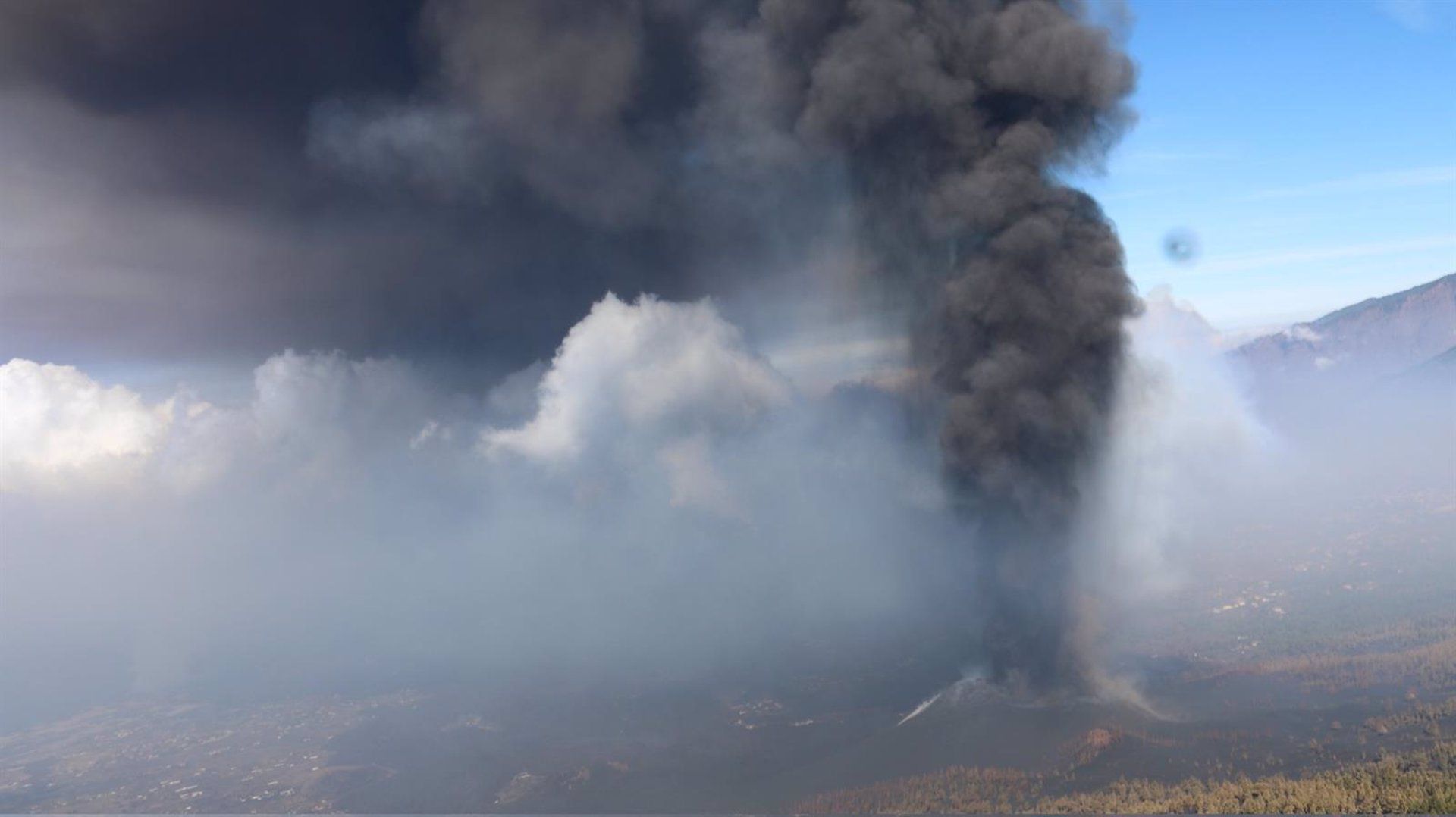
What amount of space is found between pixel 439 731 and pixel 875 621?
158 feet

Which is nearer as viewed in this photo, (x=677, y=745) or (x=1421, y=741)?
(x=1421, y=741)

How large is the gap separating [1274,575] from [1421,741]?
68212mm

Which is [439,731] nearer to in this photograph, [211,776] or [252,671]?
[211,776]

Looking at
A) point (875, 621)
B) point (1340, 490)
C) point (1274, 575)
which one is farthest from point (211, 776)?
point (1340, 490)

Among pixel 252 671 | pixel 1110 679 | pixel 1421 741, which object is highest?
pixel 252 671

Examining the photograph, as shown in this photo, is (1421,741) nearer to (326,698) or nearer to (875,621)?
(875,621)

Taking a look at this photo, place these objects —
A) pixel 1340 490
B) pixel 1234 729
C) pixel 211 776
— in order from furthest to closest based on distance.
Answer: pixel 1340 490 < pixel 211 776 < pixel 1234 729

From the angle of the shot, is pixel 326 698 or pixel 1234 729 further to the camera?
pixel 326 698

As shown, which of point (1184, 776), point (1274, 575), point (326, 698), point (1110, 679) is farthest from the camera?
point (1274, 575)

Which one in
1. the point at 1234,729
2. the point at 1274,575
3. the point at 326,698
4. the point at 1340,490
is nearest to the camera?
the point at 1234,729

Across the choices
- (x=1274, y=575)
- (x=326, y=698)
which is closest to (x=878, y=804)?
(x=326, y=698)

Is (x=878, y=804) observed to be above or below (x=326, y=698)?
below

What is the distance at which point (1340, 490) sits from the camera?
16200 centimetres

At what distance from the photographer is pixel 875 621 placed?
9738 cm
